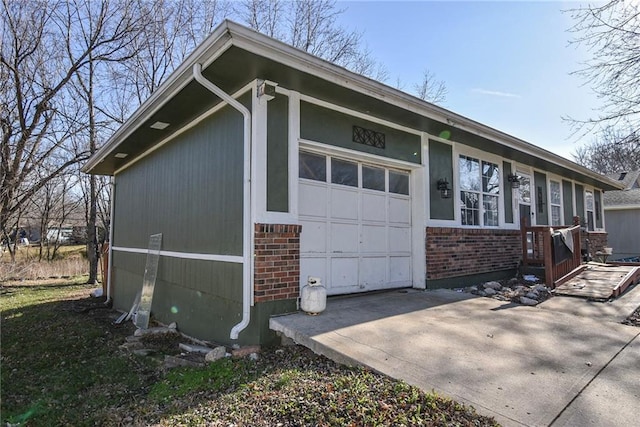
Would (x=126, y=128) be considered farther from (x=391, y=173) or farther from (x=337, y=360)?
(x=337, y=360)

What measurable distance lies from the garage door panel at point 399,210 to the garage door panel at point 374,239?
291 mm

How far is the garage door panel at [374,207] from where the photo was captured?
5609 mm

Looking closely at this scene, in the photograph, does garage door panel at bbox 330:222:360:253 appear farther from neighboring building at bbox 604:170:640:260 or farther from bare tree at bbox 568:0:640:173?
neighboring building at bbox 604:170:640:260

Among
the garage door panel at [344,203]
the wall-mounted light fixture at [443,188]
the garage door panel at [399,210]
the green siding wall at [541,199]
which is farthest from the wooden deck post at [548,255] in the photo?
the green siding wall at [541,199]

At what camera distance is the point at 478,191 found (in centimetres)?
738

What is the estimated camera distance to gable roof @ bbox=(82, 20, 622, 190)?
11.5 ft

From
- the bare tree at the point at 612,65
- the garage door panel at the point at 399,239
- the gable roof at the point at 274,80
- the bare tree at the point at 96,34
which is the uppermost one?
the bare tree at the point at 96,34

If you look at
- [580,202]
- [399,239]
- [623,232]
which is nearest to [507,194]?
[399,239]

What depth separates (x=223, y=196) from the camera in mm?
4836

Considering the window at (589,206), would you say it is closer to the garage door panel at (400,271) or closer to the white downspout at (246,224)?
the garage door panel at (400,271)

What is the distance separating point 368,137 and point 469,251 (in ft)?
10.3

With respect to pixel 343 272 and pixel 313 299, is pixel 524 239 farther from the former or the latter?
pixel 313 299

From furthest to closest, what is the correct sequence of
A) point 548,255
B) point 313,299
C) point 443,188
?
point 443,188 < point 548,255 < point 313,299

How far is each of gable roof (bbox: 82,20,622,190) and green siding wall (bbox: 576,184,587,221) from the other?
4.61 metres
